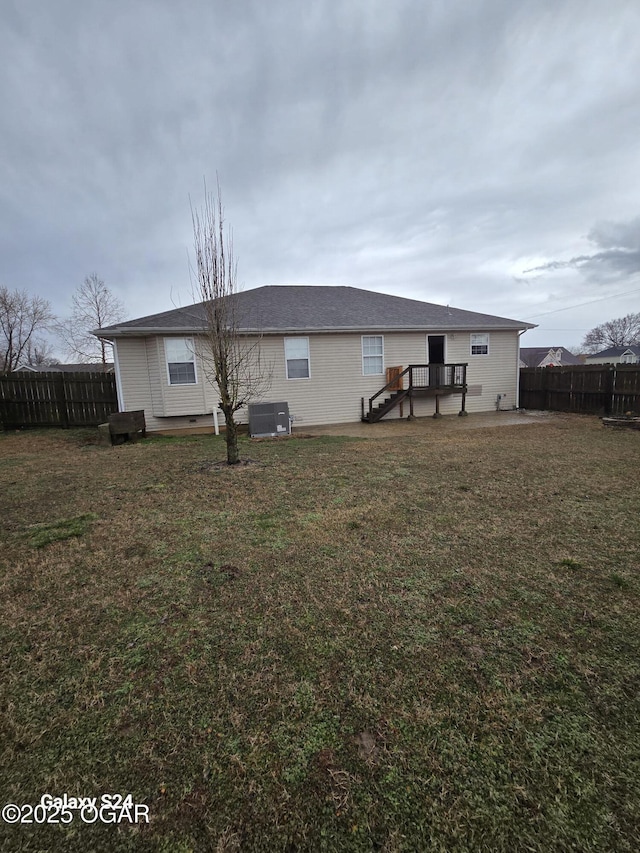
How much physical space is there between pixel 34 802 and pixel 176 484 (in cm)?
413

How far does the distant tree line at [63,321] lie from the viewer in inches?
987

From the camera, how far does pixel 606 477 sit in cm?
496

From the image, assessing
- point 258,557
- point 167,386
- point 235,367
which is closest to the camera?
point 258,557

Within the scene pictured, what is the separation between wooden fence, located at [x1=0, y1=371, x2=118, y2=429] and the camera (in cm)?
1073

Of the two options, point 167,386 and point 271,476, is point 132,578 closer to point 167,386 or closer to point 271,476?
point 271,476

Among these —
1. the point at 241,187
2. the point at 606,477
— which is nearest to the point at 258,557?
the point at 606,477

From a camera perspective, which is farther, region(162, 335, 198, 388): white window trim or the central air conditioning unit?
region(162, 335, 198, 388): white window trim


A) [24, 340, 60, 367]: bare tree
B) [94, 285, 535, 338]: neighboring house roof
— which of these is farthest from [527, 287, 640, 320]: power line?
[24, 340, 60, 367]: bare tree

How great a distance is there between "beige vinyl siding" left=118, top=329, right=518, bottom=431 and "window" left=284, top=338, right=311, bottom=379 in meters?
0.15

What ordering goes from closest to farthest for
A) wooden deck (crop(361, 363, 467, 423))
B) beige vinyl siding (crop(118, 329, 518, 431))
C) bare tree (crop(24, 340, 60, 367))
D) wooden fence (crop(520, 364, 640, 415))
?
beige vinyl siding (crop(118, 329, 518, 431)) → wooden fence (crop(520, 364, 640, 415)) → wooden deck (crop(361, 363, 467, 423)) → bare tree (crop(24, 340, 60, 367))

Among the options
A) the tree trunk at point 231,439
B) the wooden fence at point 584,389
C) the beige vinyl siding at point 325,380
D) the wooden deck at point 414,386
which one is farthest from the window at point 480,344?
the tree trunk at point 231,439

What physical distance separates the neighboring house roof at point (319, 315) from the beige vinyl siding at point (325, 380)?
0.37m

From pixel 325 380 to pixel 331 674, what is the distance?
32.8 ft

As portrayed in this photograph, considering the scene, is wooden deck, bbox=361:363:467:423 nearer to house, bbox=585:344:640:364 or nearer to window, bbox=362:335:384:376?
window, bbox=362:335:384:376
